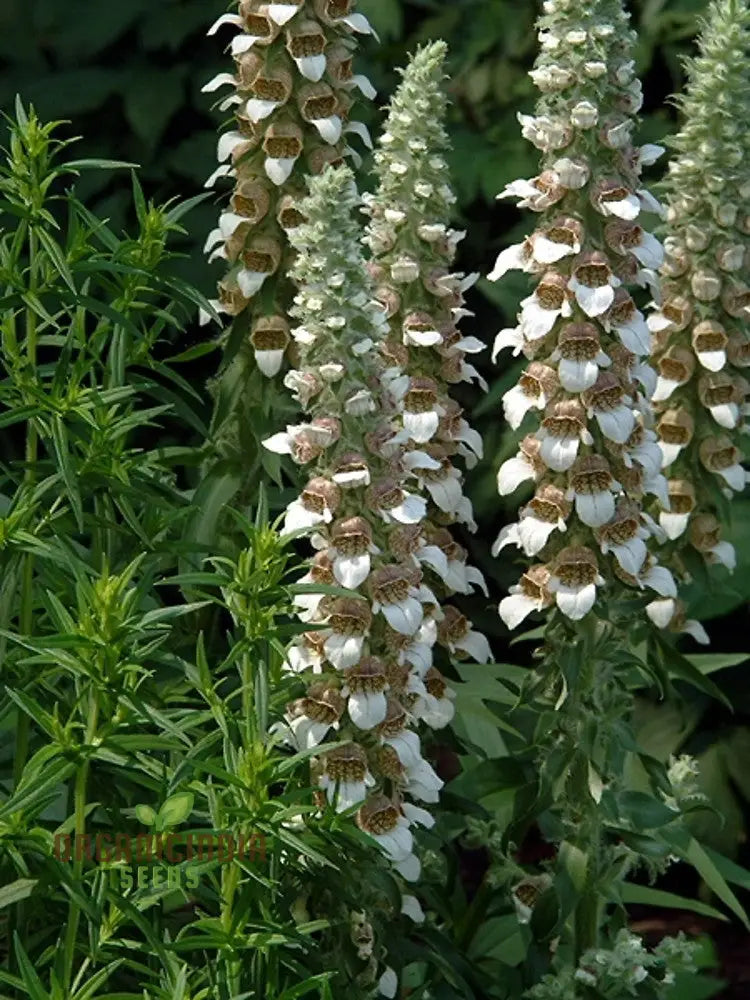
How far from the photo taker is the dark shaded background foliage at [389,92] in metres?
4.91

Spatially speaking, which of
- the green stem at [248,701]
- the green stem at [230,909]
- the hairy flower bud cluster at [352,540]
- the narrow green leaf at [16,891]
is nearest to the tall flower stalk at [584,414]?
the hairy flower bud cluster at [352,540]

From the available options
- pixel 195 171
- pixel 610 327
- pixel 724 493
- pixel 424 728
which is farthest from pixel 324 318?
pixel 195 171

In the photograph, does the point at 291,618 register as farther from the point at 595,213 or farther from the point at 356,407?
the point at 595,213

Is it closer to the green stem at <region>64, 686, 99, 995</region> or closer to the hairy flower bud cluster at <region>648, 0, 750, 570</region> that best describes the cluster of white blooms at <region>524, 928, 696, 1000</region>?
the hairy flower bud cluster at <region>648, 0, 750, 570</region>

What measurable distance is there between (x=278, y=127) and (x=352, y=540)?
0.83 meters

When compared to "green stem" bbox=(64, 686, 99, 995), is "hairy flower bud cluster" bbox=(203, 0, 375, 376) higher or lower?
higher

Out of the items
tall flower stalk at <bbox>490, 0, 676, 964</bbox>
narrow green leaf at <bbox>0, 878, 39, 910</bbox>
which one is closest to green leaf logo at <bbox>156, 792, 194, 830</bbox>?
narrow green leaf at <bbox>0, 878, 39, 910</bbox>

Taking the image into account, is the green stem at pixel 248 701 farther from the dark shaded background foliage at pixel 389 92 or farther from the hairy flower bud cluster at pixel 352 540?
the dark shaded background foliage at pixel 389 92

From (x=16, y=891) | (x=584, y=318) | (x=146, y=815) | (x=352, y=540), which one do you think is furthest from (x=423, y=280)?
(x=16, y=891)

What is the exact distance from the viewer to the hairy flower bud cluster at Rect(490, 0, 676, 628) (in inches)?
110

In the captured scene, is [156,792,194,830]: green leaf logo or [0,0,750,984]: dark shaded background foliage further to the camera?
[0,0,750,984]: dark shaded background foliage

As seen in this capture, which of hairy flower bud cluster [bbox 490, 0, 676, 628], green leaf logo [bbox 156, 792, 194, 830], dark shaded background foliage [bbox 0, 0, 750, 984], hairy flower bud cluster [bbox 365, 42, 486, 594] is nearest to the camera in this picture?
green leaf logo [bbox 156, 792, 194, 830]

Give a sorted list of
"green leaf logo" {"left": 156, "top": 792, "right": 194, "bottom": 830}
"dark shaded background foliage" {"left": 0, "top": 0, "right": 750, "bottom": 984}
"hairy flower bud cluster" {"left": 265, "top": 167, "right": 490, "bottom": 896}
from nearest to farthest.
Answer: "green leaf logo" {"left": 156, "top": 792, "right": 194, "bottom": 830}
"hairy flower bud cluster" {"left": 265, "top": 167, "right": 490, "bottom": 896}
"dark shaded background foliage" {"left": 0, "top": 0, "right": 750, "bottom": 984}

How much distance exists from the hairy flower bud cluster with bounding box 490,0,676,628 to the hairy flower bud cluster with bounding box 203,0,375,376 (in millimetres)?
392
